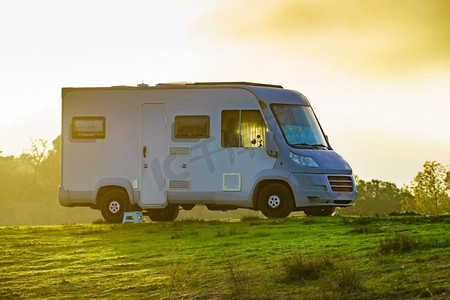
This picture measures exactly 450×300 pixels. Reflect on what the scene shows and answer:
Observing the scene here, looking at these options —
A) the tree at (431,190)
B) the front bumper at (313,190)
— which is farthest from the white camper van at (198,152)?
the tree at (431,190)

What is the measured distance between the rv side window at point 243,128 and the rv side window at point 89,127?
321 centimetres

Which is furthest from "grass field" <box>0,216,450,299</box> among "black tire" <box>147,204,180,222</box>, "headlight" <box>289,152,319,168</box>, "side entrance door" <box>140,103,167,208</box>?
"black tire" <box>147,204,180,222</box>

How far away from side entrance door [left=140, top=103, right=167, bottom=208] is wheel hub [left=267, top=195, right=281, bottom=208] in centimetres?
263

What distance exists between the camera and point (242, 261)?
11875mm

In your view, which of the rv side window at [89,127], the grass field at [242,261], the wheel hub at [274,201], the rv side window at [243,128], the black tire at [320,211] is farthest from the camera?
the rv side window at [89,127]

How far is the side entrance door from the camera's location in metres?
19.8

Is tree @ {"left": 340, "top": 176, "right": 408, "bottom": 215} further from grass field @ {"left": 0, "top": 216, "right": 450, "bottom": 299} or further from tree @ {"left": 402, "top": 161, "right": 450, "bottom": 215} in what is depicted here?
grass field @ {"left": 0, "top": 216, "right": 450, "bottom": 299}

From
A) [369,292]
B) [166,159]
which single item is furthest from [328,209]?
[369,292]

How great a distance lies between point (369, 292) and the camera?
346 inches

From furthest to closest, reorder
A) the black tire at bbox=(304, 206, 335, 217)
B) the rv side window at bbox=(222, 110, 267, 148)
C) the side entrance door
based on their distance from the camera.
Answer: the black tire at bbox=(304, 206, 335, 217) → the side entrance door → the rv side window at bbox=(222, 110, 267, 148)

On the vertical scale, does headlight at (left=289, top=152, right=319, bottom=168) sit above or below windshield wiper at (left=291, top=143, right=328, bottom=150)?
below

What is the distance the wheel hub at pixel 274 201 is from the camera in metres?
18.9

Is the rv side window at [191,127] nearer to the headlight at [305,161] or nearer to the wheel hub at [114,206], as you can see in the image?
the headlight at [305,161]

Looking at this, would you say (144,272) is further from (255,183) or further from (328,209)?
(328,209)
